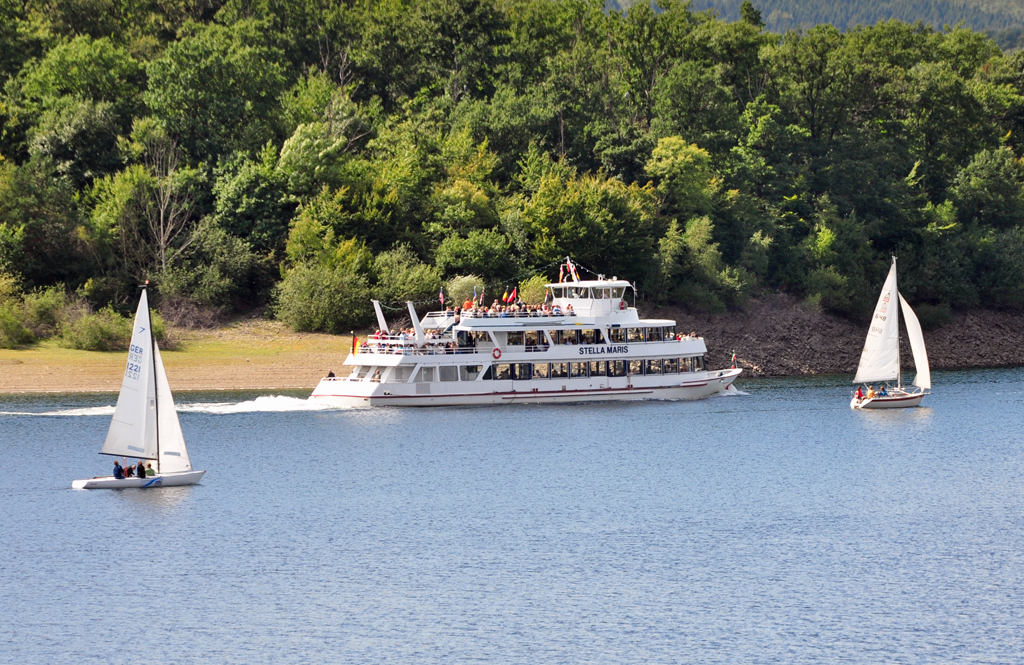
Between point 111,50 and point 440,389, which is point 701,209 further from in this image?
point 111,50

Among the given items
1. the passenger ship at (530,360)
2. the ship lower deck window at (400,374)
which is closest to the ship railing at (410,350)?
the passenger ship at (530,360)

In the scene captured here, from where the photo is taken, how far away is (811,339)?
11819 centimetres

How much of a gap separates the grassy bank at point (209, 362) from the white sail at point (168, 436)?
3338 centimetres

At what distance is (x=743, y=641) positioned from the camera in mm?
39969

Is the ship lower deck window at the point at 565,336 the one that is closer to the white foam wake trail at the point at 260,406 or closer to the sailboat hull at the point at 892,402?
the white foam wake trail at the point at 260,406

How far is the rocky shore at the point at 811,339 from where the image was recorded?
113750 mm

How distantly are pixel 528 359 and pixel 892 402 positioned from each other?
2377cm

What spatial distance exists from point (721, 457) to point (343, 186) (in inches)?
2245

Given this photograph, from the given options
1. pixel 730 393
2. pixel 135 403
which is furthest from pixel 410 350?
pixel 135 403

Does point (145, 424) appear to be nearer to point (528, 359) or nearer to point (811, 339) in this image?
point (528, 359)

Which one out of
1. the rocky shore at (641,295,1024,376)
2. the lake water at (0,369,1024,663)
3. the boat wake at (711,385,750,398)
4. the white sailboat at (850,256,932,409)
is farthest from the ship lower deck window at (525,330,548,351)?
the rocky shore at (641,295,1024,376)

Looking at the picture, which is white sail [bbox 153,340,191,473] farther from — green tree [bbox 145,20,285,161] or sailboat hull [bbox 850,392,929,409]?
green tree [bbox 145,20,285,161]

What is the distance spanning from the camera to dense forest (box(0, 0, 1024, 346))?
Answer: 11131 centimetres

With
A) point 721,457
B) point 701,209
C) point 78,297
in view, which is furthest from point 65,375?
point 701,209
